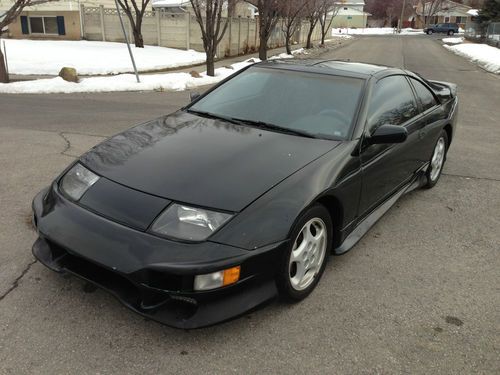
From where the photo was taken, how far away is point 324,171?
2.92 m

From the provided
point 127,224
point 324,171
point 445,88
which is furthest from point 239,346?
point 445,88

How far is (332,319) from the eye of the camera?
2.75 m

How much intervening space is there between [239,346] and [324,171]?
1.19m

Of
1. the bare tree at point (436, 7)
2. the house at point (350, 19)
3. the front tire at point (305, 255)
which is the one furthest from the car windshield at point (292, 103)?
the house at point (350, 19)

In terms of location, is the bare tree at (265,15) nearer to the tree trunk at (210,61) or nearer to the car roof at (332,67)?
the tree trunk at (210,61)

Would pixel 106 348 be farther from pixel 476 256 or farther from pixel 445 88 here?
pixel 445 88

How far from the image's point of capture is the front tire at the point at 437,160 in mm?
4891

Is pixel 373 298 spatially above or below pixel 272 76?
below

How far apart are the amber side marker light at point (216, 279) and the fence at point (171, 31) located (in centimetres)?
2122

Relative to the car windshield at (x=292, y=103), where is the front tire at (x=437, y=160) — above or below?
below

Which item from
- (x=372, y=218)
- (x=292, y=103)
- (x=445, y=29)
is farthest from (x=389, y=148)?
(x=445, y=29)

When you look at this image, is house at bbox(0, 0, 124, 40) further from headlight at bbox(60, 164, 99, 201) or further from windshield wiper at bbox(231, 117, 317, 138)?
headlight at bbox(60, 164, 99, 201)

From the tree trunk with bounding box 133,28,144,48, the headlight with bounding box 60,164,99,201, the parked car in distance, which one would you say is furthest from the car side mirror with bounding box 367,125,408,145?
the parked car in distance

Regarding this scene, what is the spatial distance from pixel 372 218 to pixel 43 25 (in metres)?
30.1
